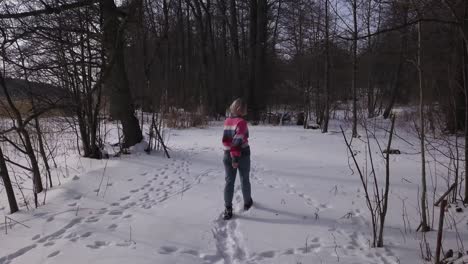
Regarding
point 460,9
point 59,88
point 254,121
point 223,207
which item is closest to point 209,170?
point 223,207

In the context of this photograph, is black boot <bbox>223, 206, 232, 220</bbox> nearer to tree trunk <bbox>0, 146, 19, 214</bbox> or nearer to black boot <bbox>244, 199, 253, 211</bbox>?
black boot <bbox>244, 199, 253, 211</bbox>

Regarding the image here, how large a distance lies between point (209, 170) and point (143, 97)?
3.03 metres

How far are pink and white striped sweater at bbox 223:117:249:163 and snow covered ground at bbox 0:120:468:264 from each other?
85 centimetres

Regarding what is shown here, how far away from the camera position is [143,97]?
348 inches

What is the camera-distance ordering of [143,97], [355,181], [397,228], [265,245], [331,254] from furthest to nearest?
[143,97]
[355,181]
[397,228]
[265,245]
[331,254]

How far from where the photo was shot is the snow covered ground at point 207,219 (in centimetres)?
340

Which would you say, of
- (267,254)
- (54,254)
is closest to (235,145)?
(267,254)

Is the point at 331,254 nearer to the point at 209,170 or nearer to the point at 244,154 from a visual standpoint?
the point at 244,154

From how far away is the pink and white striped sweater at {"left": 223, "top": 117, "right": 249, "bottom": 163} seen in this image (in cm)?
428

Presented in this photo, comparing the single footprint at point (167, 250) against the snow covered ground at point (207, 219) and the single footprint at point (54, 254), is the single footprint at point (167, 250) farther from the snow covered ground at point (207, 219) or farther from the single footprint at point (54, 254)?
the single footprint at point (54, 254)

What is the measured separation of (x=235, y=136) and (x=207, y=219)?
3.60ft

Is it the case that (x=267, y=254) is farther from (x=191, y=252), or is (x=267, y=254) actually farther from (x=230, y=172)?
(x=230, y=172)

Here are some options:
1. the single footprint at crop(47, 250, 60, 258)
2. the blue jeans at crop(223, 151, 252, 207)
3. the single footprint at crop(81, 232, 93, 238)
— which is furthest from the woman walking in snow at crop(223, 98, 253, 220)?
the single footprint at crop(47, 250, 60, 258)

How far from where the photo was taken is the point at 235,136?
4.29 metres
